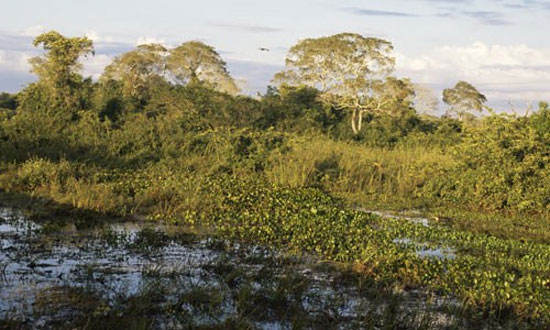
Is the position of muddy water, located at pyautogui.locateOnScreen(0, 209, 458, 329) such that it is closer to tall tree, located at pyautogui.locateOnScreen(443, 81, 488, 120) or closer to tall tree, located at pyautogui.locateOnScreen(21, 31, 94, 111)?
tall tree, located at pyautogui.locateOnScreen(21, 31, 94, 111)

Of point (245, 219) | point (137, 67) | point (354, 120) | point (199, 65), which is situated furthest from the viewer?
point (199, 65)

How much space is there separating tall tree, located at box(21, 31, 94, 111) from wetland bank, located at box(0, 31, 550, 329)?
0.21ft

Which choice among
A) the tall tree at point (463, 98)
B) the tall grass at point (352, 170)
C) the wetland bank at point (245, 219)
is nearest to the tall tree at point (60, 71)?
the wetland bank at point (245, 219)

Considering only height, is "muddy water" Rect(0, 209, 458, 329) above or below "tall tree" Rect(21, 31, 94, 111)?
below

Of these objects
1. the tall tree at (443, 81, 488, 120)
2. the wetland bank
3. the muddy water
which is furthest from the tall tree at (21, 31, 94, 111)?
the tall tree at (443, 81, 488, 120)

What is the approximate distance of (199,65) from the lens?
38062 mm

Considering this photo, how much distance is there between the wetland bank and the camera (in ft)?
20.5

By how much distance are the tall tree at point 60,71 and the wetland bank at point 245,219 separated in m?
0.06

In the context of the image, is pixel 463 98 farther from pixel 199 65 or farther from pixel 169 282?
pixel 169 282

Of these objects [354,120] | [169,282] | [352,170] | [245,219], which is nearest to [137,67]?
[354,120]

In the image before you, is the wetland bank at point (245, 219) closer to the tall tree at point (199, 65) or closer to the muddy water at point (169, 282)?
the muddy water at point (169, 282)

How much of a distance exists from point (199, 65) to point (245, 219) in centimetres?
2856

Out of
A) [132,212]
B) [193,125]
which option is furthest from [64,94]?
[132,212]

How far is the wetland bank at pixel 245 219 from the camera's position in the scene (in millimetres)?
6246
